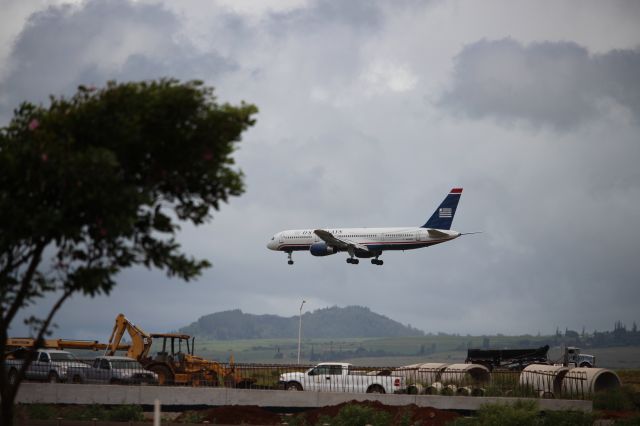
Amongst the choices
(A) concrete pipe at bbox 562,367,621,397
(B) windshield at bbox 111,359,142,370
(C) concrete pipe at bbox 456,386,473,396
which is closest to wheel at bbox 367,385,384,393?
(C) concrete pipe at bbox 456,386,473,396

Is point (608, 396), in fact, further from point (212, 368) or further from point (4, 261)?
point (4, 261)

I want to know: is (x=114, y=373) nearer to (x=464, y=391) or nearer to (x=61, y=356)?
(x=61, y=356)

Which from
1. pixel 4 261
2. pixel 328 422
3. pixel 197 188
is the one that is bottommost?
pixel 328 422

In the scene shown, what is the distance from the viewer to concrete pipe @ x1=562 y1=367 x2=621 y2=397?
4216 centimetres

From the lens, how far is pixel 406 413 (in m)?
33.0

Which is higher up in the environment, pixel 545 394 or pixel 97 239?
pixel 97 239

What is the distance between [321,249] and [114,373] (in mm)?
50019

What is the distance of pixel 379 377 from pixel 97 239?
2341 cm

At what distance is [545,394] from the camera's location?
136 feet

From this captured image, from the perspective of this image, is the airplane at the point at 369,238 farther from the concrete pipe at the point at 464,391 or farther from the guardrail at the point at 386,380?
the concrete pipe at the point at 464,391

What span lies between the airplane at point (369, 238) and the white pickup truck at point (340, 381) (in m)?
46.7

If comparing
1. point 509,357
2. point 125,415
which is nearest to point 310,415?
point 125,415

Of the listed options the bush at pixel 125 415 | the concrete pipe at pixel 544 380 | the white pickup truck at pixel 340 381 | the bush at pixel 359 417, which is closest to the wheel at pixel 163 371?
the white pickup truck at pixel 340 381

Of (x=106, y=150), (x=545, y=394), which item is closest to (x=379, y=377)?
(x=545, y=394)
